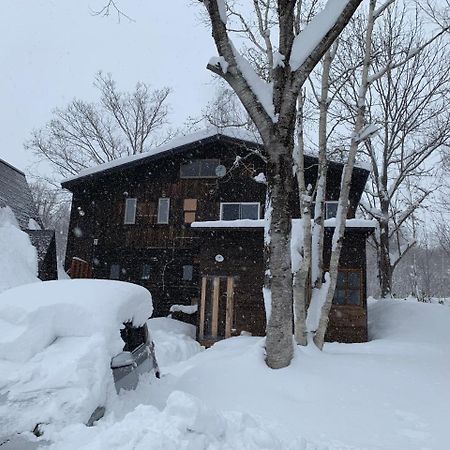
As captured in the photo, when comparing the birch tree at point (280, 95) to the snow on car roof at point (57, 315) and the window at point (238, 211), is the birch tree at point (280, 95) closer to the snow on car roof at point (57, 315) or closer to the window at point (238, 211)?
the snow on car roof at point (57, 315)

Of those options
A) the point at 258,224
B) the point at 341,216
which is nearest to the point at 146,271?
the point at 258,224

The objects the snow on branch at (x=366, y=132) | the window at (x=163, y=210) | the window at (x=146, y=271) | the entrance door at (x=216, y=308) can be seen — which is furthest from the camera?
the window at (x=146, y=271)

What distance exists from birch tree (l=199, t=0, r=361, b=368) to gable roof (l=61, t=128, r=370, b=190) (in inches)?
349

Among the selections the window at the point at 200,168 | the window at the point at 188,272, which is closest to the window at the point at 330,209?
the window at the point at 200,168

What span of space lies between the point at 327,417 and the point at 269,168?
12.5 ft

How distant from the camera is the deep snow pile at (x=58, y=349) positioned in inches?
123

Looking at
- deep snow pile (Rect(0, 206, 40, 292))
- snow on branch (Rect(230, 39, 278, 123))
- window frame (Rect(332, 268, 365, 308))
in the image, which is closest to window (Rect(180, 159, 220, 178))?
deep snow pile (Rect(0, 206, 40, 292))

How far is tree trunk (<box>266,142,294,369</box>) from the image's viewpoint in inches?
247

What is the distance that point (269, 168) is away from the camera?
6.71 m

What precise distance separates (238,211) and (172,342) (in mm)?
6605

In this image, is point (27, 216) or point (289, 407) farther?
point (27, 216)

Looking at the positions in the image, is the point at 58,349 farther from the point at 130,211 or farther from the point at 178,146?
the point at 130,211

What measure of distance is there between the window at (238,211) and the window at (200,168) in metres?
1.52

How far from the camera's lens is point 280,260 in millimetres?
6453
